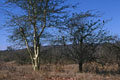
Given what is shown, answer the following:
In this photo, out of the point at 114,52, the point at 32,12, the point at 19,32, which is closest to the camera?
the point at 32,12

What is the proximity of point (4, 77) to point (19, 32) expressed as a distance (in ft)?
15.1

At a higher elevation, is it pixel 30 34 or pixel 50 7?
pixel 50 7

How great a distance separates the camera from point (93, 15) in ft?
33.9

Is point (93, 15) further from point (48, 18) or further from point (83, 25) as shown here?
point (48, 18)

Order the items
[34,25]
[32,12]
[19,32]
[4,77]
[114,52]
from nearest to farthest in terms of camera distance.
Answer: [4,77] → [32,12] → [34,25] → [19,32] → [114,52]

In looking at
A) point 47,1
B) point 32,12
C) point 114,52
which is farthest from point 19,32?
point 114,52

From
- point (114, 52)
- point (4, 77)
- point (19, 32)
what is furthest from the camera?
point (114, 52)

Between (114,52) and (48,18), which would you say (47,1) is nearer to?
(48,18)

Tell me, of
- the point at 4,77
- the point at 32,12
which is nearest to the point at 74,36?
the point at 32,12

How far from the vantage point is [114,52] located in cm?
1487

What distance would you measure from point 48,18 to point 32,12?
0.96 meters

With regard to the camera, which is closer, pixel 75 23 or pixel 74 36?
pixel 75 23

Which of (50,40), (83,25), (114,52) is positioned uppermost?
(83,25)

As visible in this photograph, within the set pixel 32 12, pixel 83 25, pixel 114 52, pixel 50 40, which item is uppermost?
pixel 32 12
